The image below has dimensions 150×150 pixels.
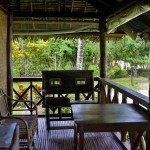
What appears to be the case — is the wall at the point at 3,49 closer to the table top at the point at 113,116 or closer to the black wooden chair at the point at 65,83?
the black wooden chair at the point at 65,83

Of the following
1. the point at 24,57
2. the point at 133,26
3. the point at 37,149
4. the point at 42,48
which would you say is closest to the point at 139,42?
the point at 42,48

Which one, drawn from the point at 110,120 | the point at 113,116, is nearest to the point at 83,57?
the point at 113,116

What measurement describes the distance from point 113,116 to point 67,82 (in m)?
2.73

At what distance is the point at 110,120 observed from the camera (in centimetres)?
269

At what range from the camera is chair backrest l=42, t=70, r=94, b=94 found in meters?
5.39

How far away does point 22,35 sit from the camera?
Result: 612cm

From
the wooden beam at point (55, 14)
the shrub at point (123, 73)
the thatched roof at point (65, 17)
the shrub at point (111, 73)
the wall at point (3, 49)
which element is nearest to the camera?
the wall at point (3, 49)

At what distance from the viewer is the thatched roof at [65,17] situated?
5.31 metres

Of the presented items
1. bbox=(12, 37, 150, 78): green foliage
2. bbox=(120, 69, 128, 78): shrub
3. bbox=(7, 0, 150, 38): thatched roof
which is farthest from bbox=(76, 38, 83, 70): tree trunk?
bbox=(7, 0, 150, 38): thatched roof

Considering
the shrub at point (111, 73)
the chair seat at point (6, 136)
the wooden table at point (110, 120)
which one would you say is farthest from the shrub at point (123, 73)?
the chair seat at point (6, 136)

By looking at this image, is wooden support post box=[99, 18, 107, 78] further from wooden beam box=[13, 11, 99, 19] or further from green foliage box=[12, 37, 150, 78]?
green foliage box=[12, 37, 150, 78]

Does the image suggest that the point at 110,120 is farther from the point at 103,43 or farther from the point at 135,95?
the point at 103,43

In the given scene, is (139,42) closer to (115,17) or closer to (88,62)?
(88,62)

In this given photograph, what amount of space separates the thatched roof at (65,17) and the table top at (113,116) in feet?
6.85
